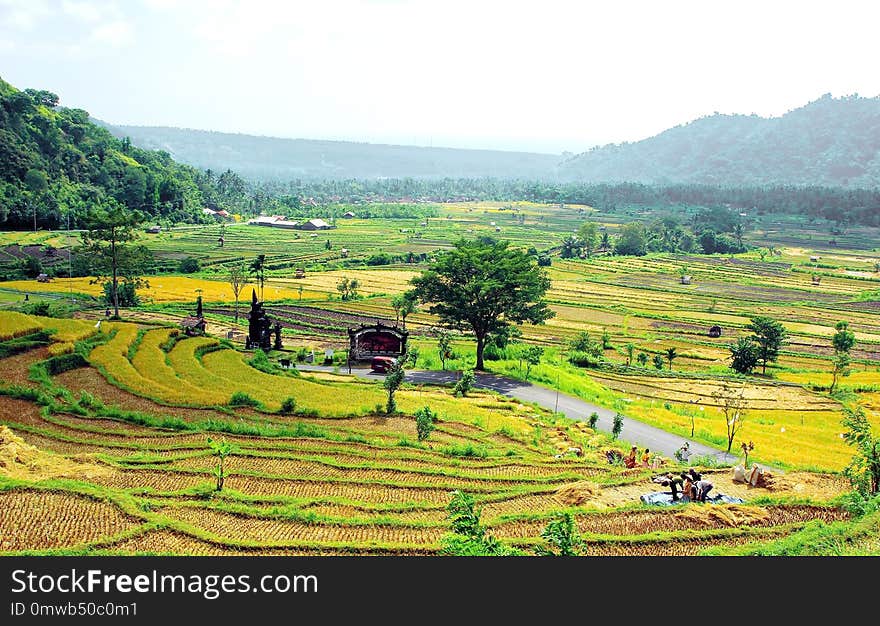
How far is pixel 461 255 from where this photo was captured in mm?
41875

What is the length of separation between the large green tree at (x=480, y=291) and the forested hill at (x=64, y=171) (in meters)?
68.2

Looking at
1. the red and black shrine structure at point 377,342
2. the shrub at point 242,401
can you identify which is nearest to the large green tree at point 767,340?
the red and black shrine structure at point 377,342

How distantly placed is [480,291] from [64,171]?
3462 inches

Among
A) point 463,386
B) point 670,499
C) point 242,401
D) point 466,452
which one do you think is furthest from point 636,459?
point 242,401

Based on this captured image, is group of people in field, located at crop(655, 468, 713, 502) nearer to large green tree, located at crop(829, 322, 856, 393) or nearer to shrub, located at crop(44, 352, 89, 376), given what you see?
shrub, located at crop(44, 352, 89, 376)

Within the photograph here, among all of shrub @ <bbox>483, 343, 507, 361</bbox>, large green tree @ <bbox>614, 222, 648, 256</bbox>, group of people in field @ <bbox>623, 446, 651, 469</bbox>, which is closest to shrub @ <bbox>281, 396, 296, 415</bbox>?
group of people in field @ <bbox>623, 446, 651, 469</bbox>

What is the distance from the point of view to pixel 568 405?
3416 centimetres

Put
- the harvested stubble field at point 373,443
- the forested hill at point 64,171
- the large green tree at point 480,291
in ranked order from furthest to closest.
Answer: the forested hill at point 64,171
the large green tree at point 480,291
the harvested stubble field at point 373,443

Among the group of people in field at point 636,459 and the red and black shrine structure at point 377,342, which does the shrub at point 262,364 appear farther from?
the group of people in field at point 636,459

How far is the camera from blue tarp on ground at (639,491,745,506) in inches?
761

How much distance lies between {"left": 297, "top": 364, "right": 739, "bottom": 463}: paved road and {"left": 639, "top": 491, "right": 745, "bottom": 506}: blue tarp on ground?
7123mm

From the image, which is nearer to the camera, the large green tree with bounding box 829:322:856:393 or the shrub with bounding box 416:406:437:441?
the shrub with bounding box 416:406:437:441

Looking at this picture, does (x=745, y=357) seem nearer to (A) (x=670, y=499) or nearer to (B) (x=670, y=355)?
(B) (x=670, y=355)

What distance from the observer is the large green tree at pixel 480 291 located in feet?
134
